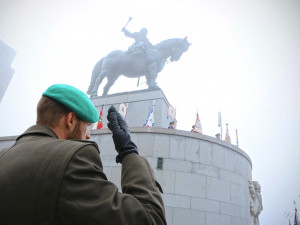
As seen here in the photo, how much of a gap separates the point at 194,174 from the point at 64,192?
8315 millimetres

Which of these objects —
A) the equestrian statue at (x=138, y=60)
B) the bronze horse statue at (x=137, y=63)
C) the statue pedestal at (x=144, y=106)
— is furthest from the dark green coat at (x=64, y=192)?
the bronze horse statue at (x=137, y=63)

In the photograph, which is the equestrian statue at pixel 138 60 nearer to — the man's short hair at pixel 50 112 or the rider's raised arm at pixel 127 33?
the rider's raised arm at pixel 127 33

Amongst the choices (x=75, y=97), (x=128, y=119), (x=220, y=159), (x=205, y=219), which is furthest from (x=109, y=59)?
(x=75, y=97)

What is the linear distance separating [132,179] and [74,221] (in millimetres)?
402

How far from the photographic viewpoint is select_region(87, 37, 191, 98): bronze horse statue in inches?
673

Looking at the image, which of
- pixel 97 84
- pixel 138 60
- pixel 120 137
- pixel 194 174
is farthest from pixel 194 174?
pixel 97 84

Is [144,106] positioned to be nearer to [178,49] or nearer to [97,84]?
[97,84]

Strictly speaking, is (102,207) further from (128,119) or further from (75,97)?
(128,119)

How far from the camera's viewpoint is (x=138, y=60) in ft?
57.1

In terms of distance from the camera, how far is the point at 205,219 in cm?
834

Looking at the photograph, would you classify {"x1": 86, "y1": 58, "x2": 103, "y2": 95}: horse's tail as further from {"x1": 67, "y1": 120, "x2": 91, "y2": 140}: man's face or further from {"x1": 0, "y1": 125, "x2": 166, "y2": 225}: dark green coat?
{"x1": 0, "y1": 125, "x2": 166, "y2": 225}: dark green coat

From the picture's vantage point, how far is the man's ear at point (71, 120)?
170 centimetres

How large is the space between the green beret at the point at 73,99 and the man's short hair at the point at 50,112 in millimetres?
38

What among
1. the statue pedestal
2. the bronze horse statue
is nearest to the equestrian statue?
the bronze horse statue
